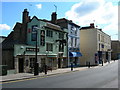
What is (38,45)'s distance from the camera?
24.6 meters

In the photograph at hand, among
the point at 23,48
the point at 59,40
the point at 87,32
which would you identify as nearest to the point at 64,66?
the point at 59,40

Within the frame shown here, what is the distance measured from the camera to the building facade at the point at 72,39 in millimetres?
32969

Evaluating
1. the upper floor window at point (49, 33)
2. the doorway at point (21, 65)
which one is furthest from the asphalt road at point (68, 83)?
the upper floor window at point (49, 33)

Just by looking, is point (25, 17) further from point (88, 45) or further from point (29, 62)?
point (88, 45)

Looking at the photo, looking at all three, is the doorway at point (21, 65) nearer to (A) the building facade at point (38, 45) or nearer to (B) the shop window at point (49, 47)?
(A) the building facade at point (38, 45)

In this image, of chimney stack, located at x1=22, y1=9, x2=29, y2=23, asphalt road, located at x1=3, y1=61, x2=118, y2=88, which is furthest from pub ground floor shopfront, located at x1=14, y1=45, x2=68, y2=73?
chimney stack, located at x1=22, y1=9, x2=29, y2=23

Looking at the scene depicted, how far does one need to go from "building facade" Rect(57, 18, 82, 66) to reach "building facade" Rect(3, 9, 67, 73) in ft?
7.02

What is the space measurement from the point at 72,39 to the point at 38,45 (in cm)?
1189

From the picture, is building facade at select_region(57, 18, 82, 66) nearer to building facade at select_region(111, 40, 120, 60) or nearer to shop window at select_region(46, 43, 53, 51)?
shop window at select_region(46, 43, 53, 51)

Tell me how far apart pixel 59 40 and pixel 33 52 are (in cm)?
722

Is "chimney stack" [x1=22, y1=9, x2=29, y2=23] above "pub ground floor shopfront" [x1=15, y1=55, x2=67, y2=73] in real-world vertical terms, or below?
above

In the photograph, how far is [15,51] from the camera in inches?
799

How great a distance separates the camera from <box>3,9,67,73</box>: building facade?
21.4 metres

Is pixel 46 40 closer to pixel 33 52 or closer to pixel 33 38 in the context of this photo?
pixel 33 38
